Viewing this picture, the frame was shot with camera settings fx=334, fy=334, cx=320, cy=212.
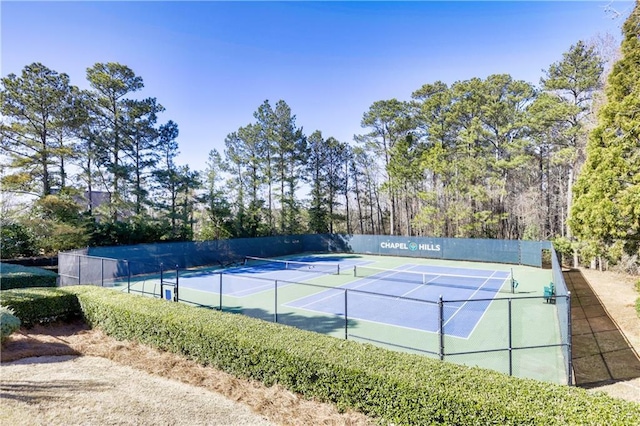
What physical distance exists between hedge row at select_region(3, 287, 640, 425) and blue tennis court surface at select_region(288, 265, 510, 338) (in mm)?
2163

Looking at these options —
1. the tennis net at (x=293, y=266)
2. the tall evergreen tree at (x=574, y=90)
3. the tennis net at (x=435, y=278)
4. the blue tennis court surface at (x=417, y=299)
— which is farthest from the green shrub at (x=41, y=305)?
the tall evergreen tree at (x=574, y=90)

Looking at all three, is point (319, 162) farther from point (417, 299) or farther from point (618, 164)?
point (417, 299)

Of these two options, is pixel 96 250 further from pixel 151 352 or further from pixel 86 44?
pixel 151 352

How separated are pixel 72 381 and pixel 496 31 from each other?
57.2 feet

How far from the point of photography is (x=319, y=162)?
41.4 meters

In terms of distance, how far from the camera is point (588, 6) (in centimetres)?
1002

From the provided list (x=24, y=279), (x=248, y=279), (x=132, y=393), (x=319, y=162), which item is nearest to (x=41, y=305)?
(x=132, y=393)

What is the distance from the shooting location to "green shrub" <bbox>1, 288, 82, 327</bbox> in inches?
377

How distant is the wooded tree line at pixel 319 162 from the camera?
2230cm

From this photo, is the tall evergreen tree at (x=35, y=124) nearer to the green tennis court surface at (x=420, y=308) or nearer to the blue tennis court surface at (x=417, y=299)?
the green tennis court surface at (x=420, y=308)

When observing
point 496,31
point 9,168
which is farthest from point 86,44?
point 9,168

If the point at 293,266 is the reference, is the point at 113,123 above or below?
above

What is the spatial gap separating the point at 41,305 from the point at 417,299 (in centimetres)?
1057

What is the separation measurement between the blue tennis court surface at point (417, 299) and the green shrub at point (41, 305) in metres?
7.39
